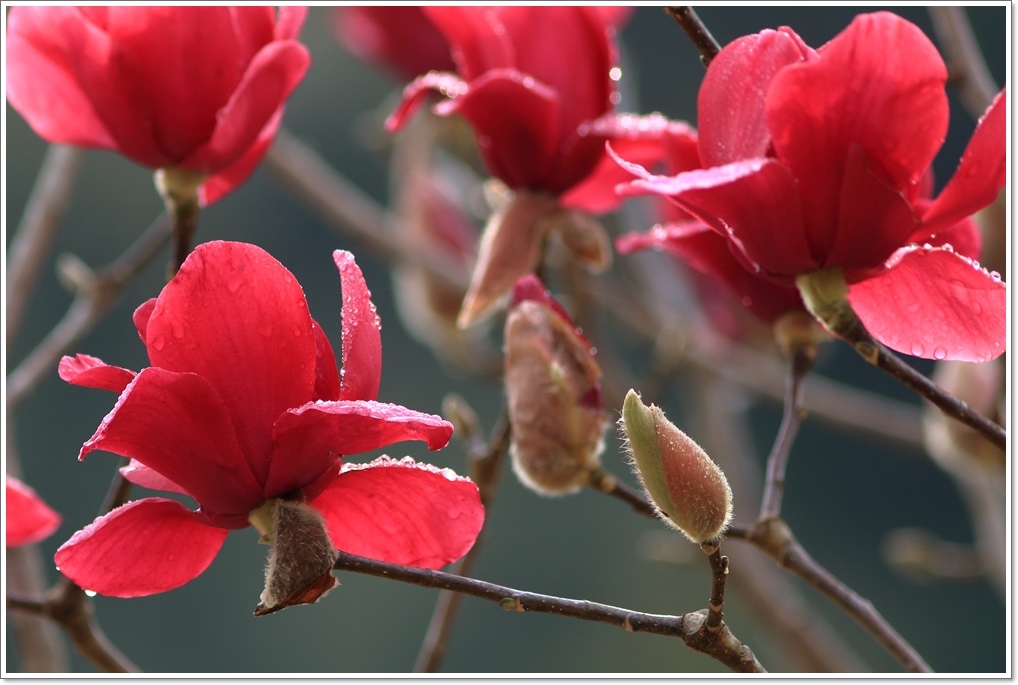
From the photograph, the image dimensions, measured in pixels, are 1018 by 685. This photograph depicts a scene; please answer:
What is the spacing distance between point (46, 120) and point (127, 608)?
2465 millimetres

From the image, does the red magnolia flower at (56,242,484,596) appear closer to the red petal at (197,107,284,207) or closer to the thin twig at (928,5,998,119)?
the red petal at (197,107,284,207)

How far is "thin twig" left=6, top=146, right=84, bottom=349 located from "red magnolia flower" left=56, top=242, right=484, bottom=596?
15.3 inches

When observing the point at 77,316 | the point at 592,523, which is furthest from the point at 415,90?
the point at 592,523

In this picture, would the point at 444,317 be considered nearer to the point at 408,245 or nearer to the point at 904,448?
the point at 408,245

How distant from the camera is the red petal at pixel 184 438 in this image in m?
0.30

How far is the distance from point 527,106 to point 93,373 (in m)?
0.19

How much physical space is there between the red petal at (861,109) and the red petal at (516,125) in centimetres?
13

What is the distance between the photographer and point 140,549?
325mm

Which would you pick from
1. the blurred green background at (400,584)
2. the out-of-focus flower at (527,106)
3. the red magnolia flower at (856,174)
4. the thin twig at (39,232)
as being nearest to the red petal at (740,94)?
the red magnolia flower at (856,174)

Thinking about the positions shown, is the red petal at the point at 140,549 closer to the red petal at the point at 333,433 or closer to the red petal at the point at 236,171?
the red petal at the point at 333,433

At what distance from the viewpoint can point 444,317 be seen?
3.14ft

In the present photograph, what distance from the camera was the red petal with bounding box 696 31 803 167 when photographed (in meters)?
0.33

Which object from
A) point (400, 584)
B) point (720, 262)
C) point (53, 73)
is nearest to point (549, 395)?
point (720, 262)

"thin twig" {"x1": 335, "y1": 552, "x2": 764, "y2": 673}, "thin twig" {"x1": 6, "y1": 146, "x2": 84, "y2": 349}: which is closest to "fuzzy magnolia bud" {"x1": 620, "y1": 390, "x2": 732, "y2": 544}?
"thin twig" {"x1": 335, "y1": 552, "x2": 764, "y2": 673}
